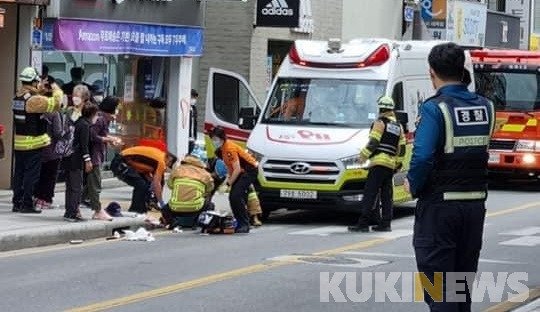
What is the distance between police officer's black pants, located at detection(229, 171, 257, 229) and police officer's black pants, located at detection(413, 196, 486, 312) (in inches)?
332

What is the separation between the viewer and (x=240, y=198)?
14867 millimetres

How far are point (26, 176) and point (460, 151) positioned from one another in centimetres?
971

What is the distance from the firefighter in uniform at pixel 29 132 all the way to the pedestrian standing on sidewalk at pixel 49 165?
12cm

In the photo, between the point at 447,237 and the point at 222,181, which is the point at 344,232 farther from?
the point at 447,237

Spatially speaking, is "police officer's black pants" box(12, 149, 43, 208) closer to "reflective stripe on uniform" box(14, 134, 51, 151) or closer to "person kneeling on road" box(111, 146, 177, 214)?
"reflective stripe on uniform" box(14, 134, 51, 151)

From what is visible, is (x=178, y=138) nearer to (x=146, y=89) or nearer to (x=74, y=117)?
(x=146, y=89)

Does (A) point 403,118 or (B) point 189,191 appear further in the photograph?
(A) point 403,118

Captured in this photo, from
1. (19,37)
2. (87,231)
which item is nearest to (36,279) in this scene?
(87,231)

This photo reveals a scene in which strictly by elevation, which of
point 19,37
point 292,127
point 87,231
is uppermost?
point 19,37

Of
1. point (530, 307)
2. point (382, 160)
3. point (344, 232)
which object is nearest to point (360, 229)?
point (344, 232)

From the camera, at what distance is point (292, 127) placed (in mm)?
16422

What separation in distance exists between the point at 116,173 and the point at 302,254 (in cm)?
386

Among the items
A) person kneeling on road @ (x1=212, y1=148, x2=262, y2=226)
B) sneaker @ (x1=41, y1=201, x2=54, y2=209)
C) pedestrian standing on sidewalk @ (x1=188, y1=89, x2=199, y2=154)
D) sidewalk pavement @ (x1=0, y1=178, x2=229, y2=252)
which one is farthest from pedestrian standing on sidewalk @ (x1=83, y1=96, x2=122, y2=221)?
pedestrian standing on sidewalk @ (x1=188, y1=89, x2=199, y2=154)

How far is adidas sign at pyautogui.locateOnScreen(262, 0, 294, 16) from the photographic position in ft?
79.4
